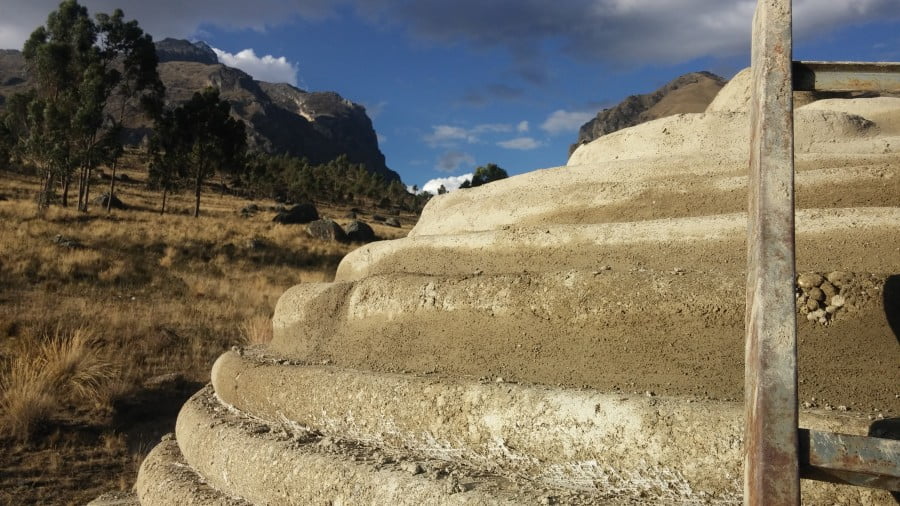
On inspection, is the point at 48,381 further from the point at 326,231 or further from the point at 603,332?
the point at 326,231

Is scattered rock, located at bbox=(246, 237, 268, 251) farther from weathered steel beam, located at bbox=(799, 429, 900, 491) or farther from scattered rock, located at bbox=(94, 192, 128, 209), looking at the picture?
weathered steel beam, located at bbox=(799, 429, 900, 491)

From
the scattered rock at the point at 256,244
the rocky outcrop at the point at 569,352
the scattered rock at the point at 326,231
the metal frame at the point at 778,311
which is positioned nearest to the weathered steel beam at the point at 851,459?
the metal frame at the point at 778,311

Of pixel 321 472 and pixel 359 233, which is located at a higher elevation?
pixel 359 233

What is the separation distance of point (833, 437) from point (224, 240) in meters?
20.4

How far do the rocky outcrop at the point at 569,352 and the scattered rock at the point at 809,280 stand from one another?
11mm

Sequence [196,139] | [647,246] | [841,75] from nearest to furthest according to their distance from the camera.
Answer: [841,75], [647,246], [196,139]

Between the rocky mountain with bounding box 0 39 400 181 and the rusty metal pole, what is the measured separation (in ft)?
370

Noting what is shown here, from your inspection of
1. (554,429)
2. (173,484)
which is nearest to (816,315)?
(554,429)

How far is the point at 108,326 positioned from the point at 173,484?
23.5ft

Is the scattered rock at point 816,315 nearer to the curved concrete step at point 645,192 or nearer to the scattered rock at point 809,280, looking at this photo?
the scattered rock at point 809,280

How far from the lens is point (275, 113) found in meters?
144

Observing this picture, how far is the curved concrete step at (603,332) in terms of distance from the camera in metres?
1.89

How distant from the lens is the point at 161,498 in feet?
8.86

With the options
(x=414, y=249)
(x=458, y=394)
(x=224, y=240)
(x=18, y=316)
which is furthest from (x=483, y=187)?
(x=224, y=240)
